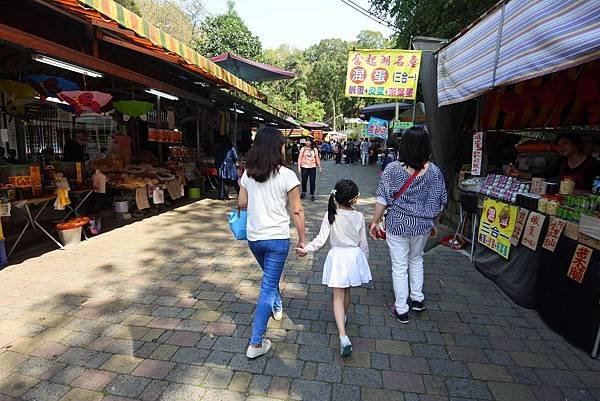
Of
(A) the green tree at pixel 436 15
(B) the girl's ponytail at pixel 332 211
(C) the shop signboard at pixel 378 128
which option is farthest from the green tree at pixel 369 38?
(B) the girl's ponytail at pixel 332 211

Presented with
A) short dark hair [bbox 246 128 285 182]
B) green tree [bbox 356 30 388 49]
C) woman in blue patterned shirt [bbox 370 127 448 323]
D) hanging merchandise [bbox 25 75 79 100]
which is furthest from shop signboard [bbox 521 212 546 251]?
green tree [bbox 356 30 388 49]

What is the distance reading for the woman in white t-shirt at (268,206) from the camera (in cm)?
258

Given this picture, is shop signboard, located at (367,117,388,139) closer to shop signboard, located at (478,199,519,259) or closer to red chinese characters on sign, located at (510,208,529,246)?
shop signboard, located at (478,199,519,259)

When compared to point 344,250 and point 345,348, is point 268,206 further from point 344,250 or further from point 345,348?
Result: point 345,348

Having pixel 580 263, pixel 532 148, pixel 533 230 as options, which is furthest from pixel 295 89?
pixel 580 263

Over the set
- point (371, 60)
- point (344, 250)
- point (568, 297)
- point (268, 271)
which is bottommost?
point (568, 297)

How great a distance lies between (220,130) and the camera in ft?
38.8

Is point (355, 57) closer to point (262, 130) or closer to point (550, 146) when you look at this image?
point (550, 146)

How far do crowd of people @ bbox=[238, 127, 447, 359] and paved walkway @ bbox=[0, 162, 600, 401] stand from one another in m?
0.24

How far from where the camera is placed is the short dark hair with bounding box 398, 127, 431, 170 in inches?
122

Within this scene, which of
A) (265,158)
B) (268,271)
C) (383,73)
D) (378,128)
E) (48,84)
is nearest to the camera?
(265,158)

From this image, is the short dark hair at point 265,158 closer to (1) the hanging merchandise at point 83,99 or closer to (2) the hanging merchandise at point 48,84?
(1) the hanging merchandise at point 83,99

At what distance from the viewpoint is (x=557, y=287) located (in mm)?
3250

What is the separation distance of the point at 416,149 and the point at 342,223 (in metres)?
0.94
